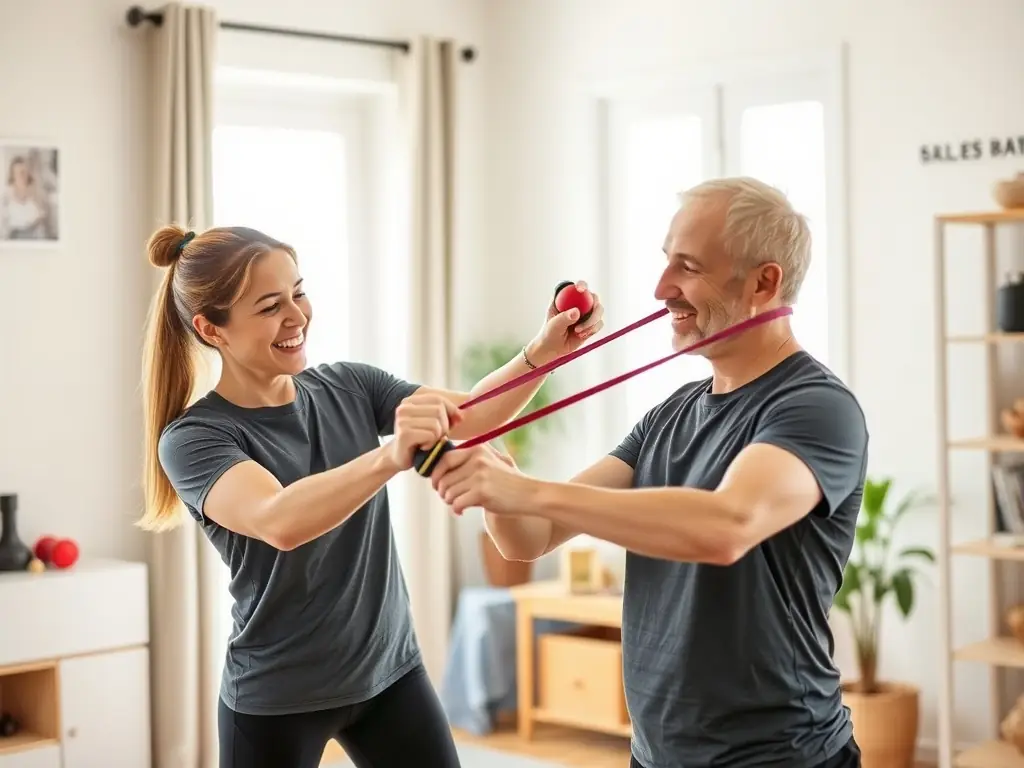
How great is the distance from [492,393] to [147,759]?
8.95ft

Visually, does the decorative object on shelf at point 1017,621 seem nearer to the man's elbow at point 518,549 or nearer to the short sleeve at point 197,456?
the man's elbow at point 518,549

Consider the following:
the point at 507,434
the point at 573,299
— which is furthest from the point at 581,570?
the point at 573,299

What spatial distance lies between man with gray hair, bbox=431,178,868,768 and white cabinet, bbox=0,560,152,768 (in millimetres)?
2406

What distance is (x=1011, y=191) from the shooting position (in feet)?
13.5

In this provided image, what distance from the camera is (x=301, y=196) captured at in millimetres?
5410

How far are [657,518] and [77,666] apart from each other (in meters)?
2.92

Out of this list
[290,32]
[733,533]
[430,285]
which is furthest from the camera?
[430,285]

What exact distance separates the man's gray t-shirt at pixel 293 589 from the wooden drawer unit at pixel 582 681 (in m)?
2.43

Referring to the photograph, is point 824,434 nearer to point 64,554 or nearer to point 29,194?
point 64,554

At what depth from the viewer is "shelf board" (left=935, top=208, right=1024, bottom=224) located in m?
4.11

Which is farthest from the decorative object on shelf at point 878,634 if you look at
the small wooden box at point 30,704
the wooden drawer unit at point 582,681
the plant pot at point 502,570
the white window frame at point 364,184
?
the small wooden box at point 30,704

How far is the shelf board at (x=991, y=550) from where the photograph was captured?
4.10 meters

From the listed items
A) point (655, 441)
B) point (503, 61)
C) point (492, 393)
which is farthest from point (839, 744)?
point (503, 61)

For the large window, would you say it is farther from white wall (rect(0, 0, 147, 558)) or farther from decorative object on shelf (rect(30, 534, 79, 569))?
decorative object on shelf (rect(30, 534, 79, 569))
